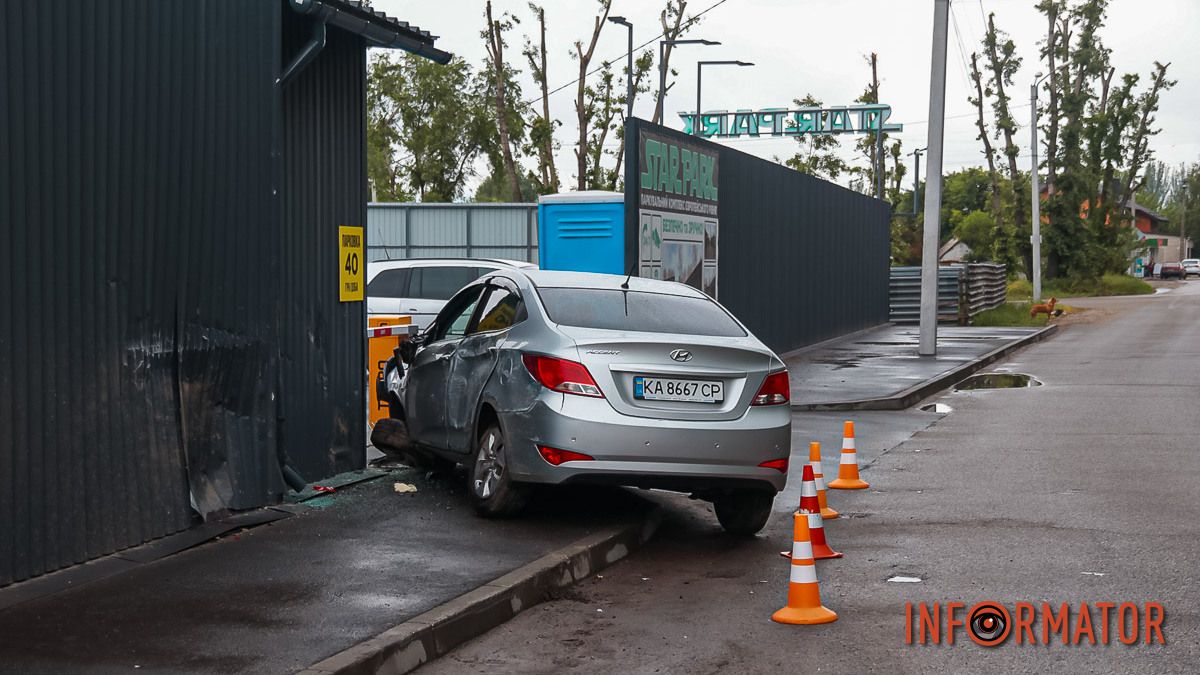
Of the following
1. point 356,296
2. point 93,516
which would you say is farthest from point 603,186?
point 93,516

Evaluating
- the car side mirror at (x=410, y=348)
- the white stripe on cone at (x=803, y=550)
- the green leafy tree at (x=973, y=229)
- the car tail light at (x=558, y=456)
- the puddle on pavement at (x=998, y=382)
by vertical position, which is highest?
the green leafy tree at (x=973, y=229)

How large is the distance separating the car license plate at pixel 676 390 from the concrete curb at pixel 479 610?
34.1 inches

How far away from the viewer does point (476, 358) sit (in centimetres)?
881

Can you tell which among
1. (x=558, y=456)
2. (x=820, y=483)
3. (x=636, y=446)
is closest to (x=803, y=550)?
(x=636, y=446)

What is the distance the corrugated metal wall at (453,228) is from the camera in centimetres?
3919

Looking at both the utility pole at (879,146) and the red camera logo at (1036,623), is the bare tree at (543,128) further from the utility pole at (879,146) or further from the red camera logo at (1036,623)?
the red camera logo at (1036,623)

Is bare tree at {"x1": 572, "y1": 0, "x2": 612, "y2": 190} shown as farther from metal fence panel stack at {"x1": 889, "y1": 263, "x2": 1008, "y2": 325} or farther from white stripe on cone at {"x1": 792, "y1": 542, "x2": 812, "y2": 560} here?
white stripe on cone at {"x1": 792, "y1": 542, "x2": 812, "y2": 560}

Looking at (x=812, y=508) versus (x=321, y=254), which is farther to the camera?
(x=321, y=254)

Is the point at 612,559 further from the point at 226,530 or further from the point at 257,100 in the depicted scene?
the point at 257,100

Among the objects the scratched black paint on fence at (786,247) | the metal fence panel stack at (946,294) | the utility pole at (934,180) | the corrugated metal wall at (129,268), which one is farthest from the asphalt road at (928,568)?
the metal fence panel stack at (946,294)

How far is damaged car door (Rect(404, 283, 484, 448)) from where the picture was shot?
30.8ft

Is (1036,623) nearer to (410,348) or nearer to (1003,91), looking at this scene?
(410,348)

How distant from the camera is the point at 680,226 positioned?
62.7 ft

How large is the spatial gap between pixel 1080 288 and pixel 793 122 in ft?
56.0
